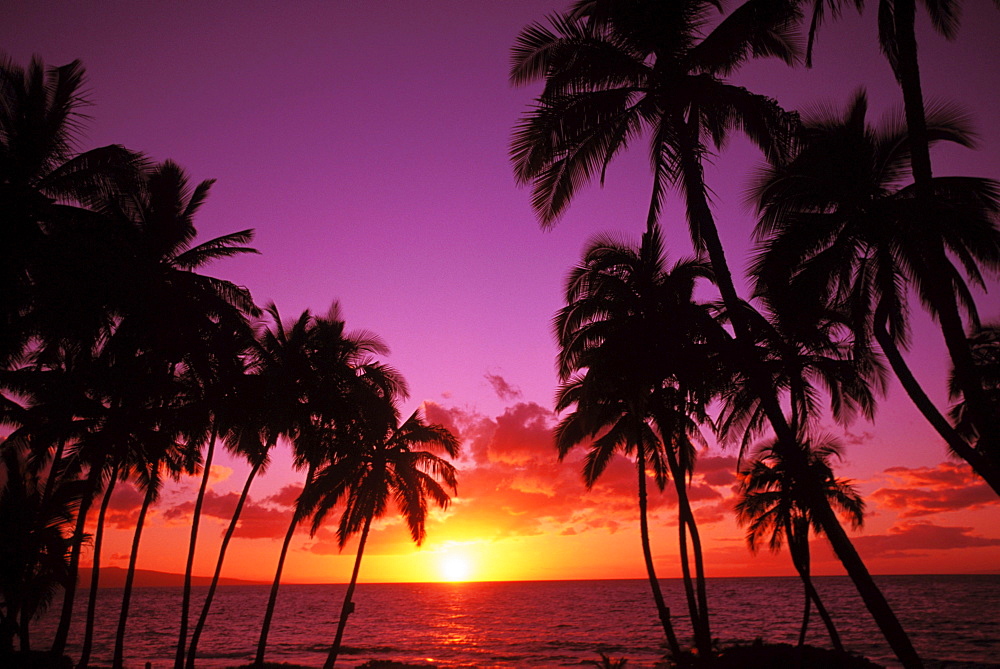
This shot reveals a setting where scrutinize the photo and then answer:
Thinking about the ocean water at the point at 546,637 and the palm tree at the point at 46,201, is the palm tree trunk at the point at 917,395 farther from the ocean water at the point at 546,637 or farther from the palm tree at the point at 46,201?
the ocean water at the point at 546,637

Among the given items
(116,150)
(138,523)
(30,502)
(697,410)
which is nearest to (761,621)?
(697,410)

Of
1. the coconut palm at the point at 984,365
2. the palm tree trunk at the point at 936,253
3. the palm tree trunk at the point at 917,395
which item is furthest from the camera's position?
the coconut palm at the point at 984,365

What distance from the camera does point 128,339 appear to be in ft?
46.1

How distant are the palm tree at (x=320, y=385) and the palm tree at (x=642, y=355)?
24.7 ft

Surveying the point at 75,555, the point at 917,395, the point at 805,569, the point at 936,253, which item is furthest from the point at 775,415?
the point at 75,555

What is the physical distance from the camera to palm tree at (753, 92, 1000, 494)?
10.8 metres

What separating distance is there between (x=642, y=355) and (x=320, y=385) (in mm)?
11740

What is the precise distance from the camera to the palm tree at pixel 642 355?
1523 cm

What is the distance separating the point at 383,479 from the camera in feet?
77.5

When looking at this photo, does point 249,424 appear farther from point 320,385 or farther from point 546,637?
point 546,637

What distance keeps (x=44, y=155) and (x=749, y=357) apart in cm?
1301

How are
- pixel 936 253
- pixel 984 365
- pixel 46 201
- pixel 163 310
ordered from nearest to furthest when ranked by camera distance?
pixel 936 253, pixel 46 201, pixel 163 310, pixel 984 365

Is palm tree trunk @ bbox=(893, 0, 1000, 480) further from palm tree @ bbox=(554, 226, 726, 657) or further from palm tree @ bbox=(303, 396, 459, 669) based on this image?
palm tree @ bbox=(303, 396, 459, 669)

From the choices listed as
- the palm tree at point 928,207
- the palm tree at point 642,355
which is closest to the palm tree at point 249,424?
the palm tree at point 642,355
